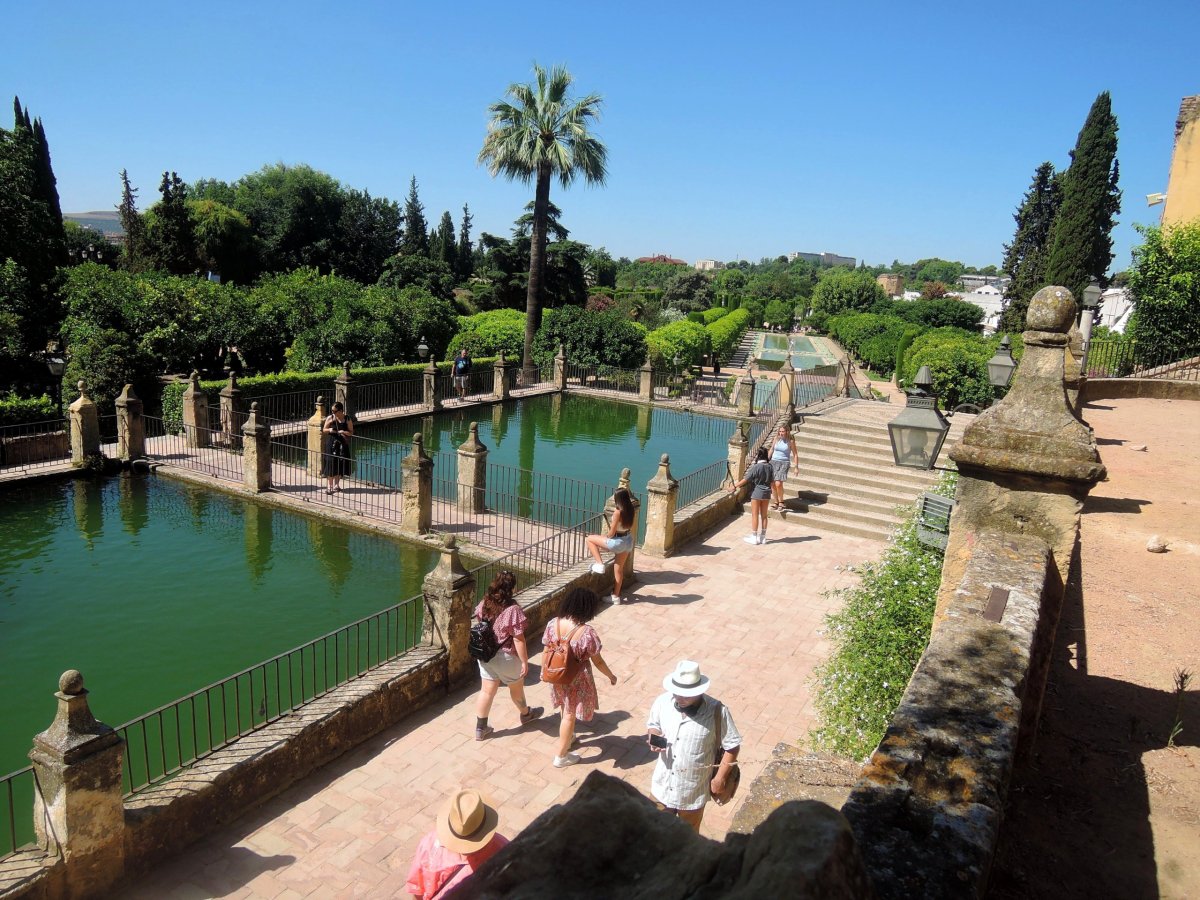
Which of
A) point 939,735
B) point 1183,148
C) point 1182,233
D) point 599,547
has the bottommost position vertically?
point 599,547

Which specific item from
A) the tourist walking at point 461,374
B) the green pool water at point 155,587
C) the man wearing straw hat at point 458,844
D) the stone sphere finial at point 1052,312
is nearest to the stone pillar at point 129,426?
the green pool water at point 155,587

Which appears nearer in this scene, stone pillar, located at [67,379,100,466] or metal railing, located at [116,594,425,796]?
metal railing, located at [116,594,425,796]

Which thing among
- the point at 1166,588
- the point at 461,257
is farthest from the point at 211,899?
the point at 461,257

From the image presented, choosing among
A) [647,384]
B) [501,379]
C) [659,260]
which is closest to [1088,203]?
[647,384]

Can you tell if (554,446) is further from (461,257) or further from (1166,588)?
(461,257)

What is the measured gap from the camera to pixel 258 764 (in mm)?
6145

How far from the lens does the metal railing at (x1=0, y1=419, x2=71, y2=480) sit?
1476cm

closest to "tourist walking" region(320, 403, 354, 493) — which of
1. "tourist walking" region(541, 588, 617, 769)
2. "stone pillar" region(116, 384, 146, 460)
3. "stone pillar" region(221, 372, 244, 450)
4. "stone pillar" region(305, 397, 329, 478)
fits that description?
"stone pillar" region(305, 397, 329, 478)

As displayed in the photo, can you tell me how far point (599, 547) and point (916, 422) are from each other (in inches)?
199

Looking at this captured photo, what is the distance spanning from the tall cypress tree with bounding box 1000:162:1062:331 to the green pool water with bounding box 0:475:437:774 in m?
39.1

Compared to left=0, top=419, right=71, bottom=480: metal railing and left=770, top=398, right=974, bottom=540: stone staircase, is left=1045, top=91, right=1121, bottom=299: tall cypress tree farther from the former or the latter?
left=0, top=419, right=71, bottom=480: metal railing

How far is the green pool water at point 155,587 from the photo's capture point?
8219 mm

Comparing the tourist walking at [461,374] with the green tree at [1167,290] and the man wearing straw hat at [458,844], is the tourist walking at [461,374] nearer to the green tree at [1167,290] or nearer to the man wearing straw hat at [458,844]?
the green tree at [1167,290]

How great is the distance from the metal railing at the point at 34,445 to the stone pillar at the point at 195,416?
2.17 m
